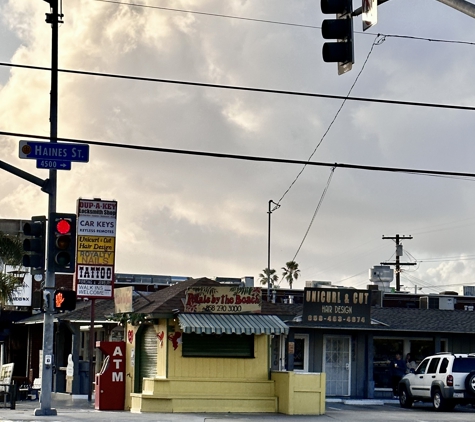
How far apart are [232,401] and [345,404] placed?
34.1 feet

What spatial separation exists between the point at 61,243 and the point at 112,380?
21.7 feet

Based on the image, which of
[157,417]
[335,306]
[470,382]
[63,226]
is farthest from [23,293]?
[63,226]

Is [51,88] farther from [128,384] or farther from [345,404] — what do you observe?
[345,404]

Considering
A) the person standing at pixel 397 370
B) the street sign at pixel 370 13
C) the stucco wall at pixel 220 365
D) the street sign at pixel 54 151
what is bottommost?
the person standing at pixel 397 370

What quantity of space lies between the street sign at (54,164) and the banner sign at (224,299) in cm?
516

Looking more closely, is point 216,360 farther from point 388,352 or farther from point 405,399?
point 388,352

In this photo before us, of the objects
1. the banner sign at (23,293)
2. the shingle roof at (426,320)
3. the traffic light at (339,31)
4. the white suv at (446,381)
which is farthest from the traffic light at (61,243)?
the banner sign at (23,293)

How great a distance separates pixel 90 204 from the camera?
2950cm

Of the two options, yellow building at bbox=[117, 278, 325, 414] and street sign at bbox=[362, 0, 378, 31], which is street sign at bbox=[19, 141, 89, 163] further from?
street sign at bbox=[362, 0, 378, 31]

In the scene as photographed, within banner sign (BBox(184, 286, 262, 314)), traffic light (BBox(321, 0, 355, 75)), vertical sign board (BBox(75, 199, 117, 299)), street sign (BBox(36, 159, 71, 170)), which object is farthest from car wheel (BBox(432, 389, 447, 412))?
traffic light (BBox(321, 0, 355, 75))

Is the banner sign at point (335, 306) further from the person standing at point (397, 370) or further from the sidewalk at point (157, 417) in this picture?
the sidewalk at point (157, 417)

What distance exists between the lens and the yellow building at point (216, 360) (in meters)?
25.6

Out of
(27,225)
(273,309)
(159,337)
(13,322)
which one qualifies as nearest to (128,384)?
(159,337)

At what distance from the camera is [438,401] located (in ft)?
103
